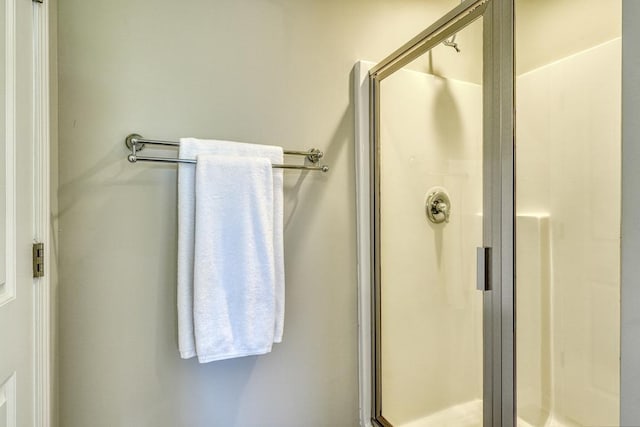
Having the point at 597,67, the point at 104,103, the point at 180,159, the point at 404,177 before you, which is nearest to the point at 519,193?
the point at 597,67

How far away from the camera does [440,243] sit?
4.53ft

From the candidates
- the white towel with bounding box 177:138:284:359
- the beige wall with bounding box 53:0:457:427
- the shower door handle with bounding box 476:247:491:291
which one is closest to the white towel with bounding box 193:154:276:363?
the white towel with bounding box 177:138:284:359

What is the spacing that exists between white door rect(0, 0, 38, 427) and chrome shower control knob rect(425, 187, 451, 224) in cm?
132

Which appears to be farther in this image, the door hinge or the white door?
the door hinge

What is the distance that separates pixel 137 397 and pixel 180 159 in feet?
2.68

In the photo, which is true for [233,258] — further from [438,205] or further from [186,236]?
[438,205]

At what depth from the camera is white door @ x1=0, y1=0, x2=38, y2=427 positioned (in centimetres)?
74

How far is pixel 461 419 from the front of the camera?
1.26 meters

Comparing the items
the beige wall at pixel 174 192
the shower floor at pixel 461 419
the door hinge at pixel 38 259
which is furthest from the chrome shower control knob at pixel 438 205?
the door hinge at pixel 38 259

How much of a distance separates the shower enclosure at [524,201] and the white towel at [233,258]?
692 millimetres

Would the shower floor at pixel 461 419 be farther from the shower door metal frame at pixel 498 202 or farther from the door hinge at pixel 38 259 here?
the door hinge at pixel 38 259

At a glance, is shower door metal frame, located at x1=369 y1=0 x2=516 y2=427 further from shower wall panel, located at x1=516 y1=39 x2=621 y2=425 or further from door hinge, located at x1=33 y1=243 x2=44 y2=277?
door hinge, located at x1=33 y1=243 x2=44 y2=277

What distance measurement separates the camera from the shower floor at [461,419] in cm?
104

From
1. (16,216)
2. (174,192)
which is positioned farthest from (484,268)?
(16,216)
